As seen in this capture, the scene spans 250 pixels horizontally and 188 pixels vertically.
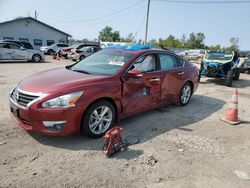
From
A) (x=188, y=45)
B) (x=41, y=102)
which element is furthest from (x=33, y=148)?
(x=188, y=45)

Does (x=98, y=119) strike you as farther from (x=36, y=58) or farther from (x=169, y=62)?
(x=36, y=58)

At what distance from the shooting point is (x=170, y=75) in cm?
584

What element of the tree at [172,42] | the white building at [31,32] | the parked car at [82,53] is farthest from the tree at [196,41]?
the parked car at [82,53]

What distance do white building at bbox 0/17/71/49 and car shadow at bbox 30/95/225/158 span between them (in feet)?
96.7

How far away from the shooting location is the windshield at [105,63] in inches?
186

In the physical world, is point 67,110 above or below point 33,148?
above

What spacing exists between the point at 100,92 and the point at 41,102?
0.96m

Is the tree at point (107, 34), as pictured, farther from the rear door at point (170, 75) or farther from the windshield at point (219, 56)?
the rear door at point (170, 75)

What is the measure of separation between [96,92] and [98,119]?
51cm

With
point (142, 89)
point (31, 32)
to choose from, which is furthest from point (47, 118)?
point (31, 32)

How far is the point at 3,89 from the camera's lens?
7.83m

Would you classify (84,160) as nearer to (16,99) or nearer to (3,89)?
(16,99)

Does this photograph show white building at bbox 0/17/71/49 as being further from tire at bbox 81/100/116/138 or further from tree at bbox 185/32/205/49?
tree at bbox 185/32/205/49

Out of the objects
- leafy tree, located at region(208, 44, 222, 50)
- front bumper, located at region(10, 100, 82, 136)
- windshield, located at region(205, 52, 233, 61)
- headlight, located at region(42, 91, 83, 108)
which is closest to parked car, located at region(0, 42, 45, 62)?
windshield, located at region(205, 52, 233, 61)
